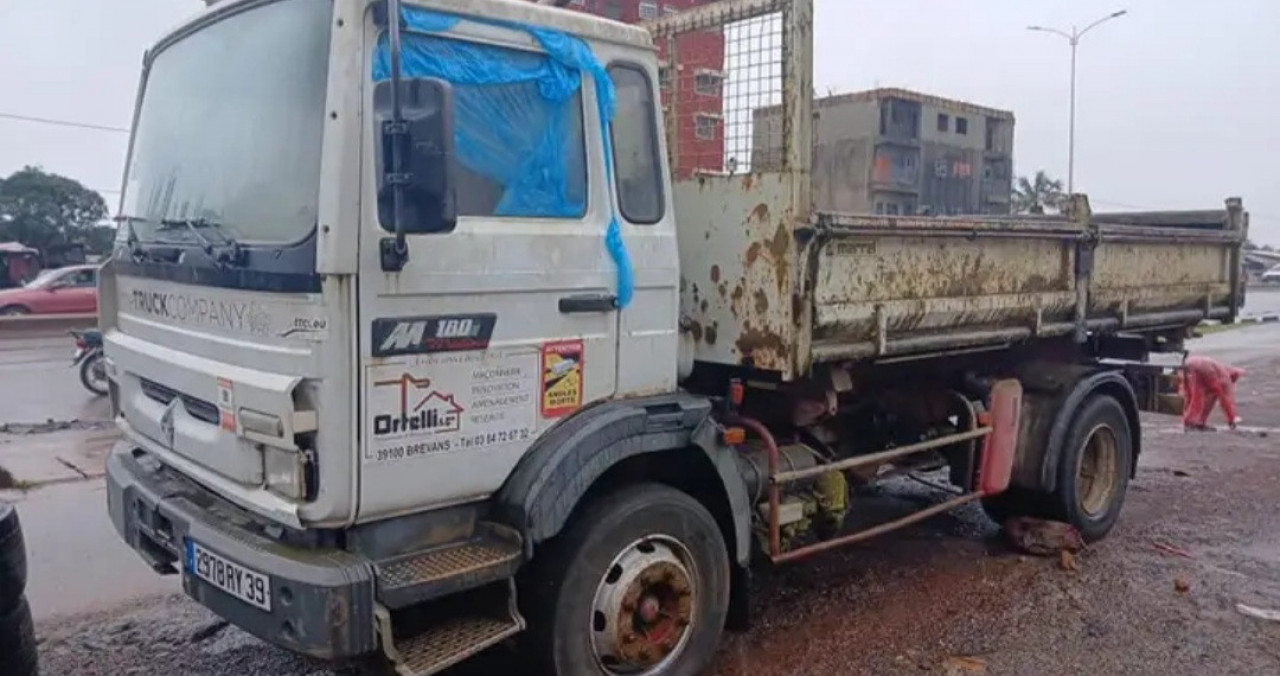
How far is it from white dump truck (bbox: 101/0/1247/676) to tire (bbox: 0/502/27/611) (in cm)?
39

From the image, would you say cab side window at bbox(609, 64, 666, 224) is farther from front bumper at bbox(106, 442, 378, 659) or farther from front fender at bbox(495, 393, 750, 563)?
front bumper at bbox(106, 442, 378, 659)

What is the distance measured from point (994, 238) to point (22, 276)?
3211 cm

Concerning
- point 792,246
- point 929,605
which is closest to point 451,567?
point 792,246

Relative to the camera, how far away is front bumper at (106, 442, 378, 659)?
2988 millimetres

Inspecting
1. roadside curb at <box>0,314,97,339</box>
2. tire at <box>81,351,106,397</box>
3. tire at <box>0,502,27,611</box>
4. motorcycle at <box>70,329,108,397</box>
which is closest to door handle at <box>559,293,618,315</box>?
tire at <box>0,502,27,611</box>

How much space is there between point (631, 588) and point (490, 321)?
116cm

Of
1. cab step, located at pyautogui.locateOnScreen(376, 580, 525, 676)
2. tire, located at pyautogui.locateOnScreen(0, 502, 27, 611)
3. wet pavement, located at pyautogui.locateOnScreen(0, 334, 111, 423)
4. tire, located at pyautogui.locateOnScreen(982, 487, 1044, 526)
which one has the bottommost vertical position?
wet pavement, located at pyautogui.locateOnScreen(0, 334, 111, 423)

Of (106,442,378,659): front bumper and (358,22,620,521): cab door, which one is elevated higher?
(358,22,620,521): cab door

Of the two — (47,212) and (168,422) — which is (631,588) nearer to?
(168,422)

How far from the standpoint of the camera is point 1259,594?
5254 millimetres

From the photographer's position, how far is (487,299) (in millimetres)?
3352

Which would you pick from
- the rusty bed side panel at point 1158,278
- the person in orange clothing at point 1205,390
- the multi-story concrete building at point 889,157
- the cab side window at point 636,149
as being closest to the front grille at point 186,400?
the cab side window at point 636,149

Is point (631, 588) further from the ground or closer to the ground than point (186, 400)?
closer to the ground

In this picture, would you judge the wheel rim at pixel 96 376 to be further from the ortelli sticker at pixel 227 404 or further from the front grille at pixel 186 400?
the ortelli sticker at pixel 227 404
